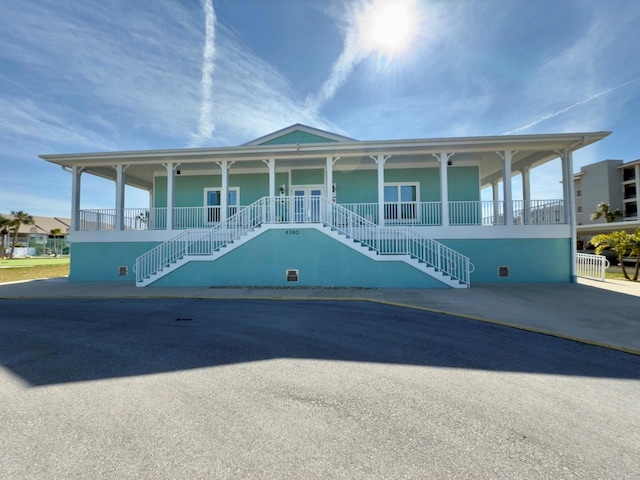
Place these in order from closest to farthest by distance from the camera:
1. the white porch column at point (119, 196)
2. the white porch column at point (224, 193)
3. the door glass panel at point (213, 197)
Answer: the white porch column at point (224, 193) < the white porch column at point (119, 196) < the door glass panel at point (213, 197)

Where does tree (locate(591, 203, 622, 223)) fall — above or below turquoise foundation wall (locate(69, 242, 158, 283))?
above

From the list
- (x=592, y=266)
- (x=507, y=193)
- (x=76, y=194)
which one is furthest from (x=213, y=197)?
(x=592, y=266)

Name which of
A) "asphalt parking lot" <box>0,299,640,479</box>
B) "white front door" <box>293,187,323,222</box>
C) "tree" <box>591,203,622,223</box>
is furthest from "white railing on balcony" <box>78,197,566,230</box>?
"tree" <box>591,203,622,223</box>

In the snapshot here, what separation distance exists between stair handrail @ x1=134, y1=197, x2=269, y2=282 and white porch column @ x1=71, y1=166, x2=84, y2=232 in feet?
12.7

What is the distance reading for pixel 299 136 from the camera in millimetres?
14719

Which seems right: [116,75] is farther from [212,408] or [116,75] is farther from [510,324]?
[510,324]

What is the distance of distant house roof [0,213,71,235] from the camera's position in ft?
174

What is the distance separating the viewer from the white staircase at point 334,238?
10203mm

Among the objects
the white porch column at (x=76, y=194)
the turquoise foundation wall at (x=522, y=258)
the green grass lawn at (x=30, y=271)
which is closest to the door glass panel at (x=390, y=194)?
the turquoise foundation wall at (x=522, y=258)

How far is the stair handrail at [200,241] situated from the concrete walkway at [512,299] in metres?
1.18

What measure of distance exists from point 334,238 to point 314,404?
7.80 metres

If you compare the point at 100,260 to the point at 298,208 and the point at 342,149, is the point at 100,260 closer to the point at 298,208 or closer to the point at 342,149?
the point at 298,208

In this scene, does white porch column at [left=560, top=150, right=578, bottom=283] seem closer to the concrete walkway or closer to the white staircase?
the concrete walkway

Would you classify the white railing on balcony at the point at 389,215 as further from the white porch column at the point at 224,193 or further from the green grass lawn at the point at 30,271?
the green grass lawn at the point at 30,271
